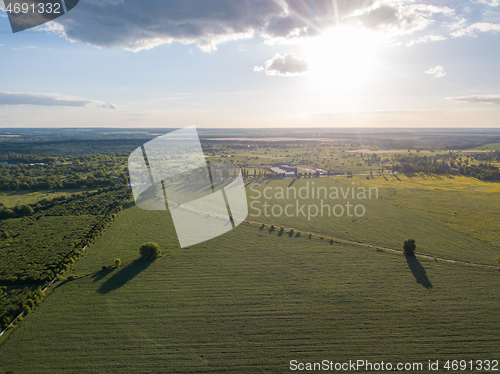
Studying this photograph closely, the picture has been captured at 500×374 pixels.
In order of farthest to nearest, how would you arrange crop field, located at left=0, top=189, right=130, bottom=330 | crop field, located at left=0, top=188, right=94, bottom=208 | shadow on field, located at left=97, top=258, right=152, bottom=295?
crop field, located at left=0, top=188, right=94, bottom=208, shadow on field, located at left=97, top=258, right=152, bottom=295, crop field, located at left=0, top=189, right=130, bottom=330

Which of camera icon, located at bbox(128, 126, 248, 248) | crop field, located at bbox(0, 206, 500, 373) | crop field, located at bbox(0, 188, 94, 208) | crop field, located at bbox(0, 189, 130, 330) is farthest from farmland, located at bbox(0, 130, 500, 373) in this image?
crop field, located at bbox(0, 188, 94, 208)

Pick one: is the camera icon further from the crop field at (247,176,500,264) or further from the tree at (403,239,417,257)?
the tree at (403,239,417,257)

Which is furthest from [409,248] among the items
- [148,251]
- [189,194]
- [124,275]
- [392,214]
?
[189,194]

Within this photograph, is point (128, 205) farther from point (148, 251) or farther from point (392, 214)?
point (392, 214)

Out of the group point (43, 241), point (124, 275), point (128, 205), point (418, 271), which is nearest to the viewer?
point (124, 275)

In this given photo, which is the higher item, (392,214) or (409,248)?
(409,248)

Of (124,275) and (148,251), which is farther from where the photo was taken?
(148,251)

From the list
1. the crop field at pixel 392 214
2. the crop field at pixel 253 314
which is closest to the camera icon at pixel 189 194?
the crop field at pixel 392 214

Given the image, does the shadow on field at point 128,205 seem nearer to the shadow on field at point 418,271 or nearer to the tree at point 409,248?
the tree at point 409,248

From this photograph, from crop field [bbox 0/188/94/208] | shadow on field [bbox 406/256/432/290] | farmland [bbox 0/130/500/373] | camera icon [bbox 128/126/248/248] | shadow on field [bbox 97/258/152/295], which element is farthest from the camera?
crop field [bbox 0/188/94/208]
